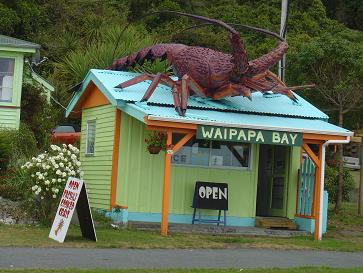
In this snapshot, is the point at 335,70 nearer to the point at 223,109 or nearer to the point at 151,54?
the point at 223,109

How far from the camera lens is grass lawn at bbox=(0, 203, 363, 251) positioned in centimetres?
1256

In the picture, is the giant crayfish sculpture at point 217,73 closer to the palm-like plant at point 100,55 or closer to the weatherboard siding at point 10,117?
the weatherboard siding at point 10,117

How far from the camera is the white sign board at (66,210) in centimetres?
1256

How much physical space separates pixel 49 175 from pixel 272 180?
6.45 m

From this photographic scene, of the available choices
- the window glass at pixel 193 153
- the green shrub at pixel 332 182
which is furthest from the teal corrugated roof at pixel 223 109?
the green shrub at pixel 332 182

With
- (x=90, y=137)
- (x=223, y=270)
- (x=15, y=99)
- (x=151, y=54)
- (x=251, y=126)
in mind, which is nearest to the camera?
(x=223, y=270)

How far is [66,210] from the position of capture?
41.8ft

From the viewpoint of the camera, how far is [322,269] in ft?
36.3

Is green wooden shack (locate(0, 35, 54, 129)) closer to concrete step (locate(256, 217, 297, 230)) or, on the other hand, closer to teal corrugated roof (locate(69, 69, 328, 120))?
teal corrugated roof (locate(69, 69, 328, 120))

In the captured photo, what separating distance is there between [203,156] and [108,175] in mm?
2255

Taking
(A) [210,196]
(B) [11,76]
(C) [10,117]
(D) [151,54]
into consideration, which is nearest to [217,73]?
(D) [151,54]

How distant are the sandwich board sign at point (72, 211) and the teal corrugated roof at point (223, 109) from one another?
247 centimetres

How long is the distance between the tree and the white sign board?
31.6 ft

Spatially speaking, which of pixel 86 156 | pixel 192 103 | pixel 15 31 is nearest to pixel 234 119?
pixel 192 103
